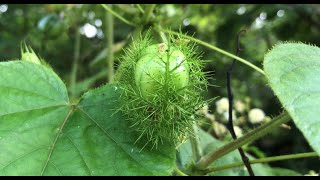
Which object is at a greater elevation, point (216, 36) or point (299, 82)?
point (216, 36)

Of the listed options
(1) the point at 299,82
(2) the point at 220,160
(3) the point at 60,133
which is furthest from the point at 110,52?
(1) the point at 299,82

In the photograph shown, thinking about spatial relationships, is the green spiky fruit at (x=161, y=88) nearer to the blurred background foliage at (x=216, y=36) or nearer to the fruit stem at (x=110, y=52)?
the fruit stem at (x=110, y=52)

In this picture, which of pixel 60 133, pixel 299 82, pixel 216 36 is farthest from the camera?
pixel 216 36

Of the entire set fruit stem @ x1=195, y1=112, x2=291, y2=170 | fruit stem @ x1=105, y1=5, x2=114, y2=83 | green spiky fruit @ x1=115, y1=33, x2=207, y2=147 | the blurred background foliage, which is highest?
the blurred background foliage

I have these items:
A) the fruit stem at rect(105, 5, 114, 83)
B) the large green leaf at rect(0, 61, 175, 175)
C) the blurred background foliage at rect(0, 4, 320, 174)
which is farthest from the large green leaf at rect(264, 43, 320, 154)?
the blurred background foliage at rect(0, 4, 320, 174)

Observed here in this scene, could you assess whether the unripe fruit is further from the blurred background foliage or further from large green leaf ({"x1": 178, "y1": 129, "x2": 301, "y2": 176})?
the blurred background foliage

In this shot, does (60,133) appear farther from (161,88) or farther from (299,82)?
(299,82)

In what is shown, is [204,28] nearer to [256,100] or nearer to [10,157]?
[256,100]
